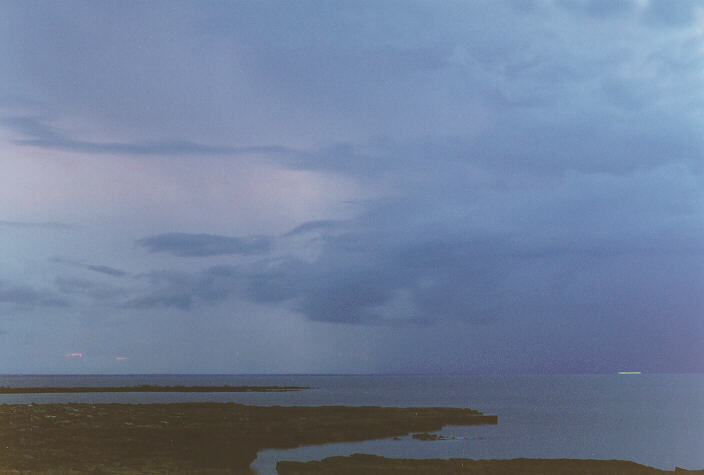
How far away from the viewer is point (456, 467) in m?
31.3

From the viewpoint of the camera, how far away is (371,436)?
51188 mm

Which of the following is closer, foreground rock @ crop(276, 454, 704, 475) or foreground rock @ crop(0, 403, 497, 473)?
foreground rock @ crop(276, 454, 704, 475)

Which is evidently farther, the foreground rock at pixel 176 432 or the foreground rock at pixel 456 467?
the foreground rock at pixel 176 432

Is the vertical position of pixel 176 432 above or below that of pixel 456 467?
below

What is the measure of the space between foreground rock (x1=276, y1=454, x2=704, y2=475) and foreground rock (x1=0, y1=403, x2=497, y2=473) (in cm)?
518

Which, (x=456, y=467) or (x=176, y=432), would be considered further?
(x=176, y=432)

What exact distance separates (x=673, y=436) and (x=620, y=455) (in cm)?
1932

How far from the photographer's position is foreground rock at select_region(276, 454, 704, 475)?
98.2 feet

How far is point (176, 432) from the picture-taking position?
43094 millimetres

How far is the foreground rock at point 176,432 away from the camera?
107 ft

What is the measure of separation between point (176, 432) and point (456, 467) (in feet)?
68.5

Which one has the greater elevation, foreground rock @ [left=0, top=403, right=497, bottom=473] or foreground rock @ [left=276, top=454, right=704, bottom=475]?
foreground rock @ [left=276, top=454, right=704, bottom=475]

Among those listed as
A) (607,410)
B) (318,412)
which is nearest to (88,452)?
(318,412)

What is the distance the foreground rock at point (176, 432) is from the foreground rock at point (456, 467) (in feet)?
17.0
